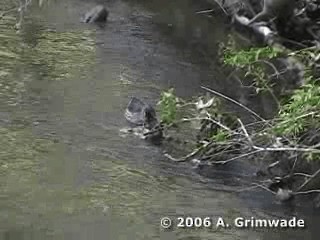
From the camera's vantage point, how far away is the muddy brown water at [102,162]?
6711mm

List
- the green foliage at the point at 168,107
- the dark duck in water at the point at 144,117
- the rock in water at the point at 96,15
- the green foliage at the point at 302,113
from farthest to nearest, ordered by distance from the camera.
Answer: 1. the rock in water at the point at 96,15
2. the dark duck in water at the point at 144,117
3. the green foliage at the point at 168,107
4. the green foliage at the point at 302,113

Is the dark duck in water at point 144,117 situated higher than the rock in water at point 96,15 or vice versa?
the rock in water at point 96,15

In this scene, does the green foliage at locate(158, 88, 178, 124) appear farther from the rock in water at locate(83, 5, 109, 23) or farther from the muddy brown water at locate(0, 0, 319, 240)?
the rock in water at locate(83, 5, 109, 23)

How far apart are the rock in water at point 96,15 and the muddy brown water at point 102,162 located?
1.42 meters

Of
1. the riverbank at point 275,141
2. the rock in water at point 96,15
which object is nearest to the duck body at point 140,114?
the riverbank at point 275,141

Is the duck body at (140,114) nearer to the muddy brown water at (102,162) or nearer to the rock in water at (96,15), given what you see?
the muddy brown water at (102,162)

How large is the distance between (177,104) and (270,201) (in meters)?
1.42

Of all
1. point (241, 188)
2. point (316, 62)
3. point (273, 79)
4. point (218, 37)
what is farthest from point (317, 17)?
point (241, 188)

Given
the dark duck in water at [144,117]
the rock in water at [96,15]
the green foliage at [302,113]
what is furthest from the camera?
the rock in water at [96,15]

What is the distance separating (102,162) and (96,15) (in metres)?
6.30

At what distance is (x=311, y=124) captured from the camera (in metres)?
6.93

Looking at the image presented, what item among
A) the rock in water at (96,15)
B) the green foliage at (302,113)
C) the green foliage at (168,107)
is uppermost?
the rock in water at (96,15)

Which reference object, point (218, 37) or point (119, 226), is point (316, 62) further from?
point (218, 37)

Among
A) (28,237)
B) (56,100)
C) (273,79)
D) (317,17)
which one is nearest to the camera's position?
(28,237)
